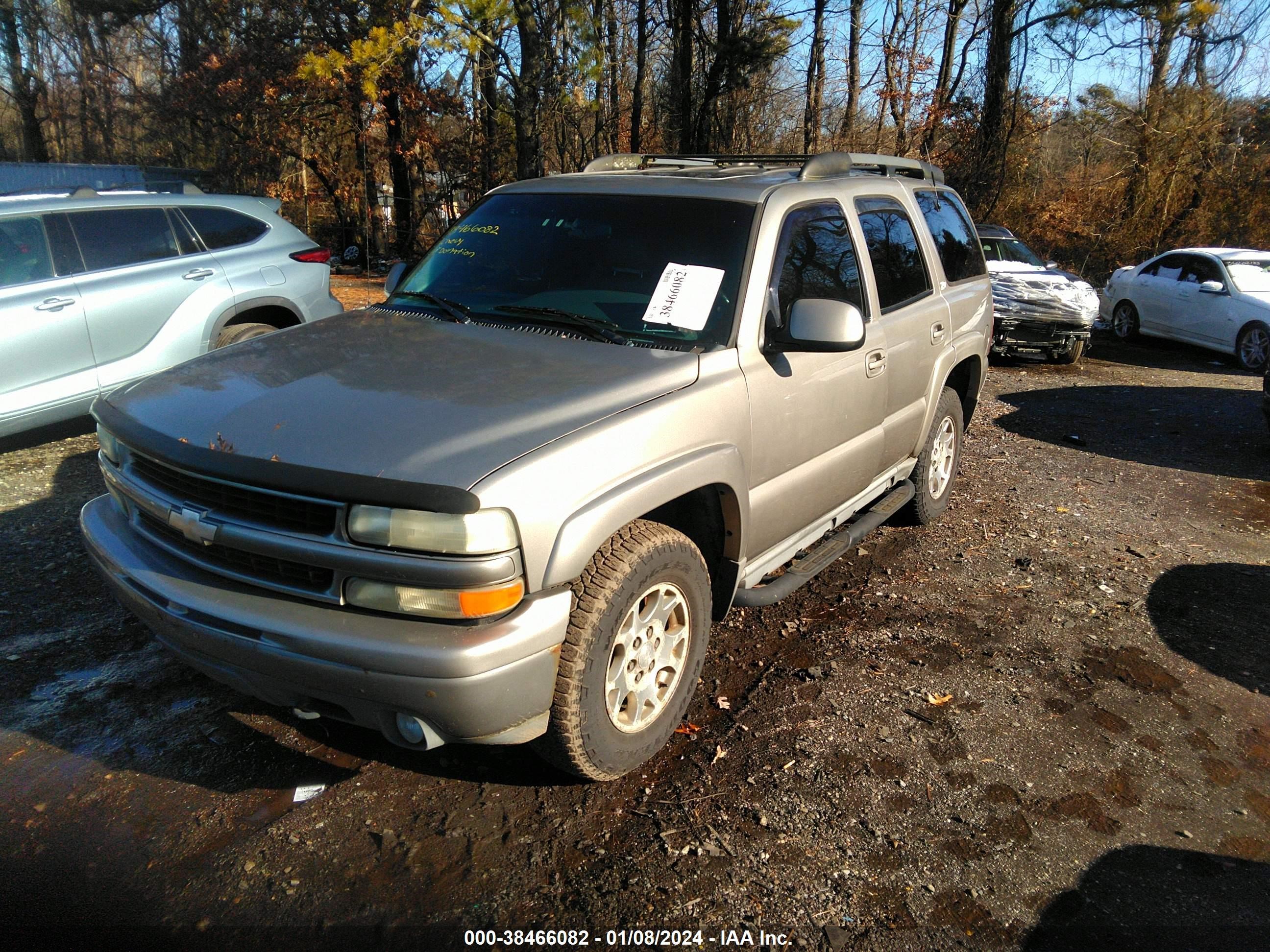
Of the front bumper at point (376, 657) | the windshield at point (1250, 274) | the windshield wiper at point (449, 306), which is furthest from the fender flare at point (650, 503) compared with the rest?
the windshield at point (1250, 274)

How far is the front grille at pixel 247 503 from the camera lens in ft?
8.13

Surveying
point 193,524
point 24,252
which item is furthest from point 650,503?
point 24,252

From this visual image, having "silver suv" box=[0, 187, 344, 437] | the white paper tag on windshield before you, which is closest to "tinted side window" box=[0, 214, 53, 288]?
"silver suv" box=[0, 187, 344, 437]

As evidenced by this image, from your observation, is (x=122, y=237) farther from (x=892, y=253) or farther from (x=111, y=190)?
(x=892, y=253)

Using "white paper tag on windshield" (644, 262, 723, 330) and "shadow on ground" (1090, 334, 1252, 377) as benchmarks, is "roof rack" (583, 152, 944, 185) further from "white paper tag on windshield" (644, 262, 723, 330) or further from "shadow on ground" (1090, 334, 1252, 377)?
"shadow on ground" (1090, 334, 1252, 377)

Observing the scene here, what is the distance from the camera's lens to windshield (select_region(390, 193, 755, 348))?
3393 millimetres

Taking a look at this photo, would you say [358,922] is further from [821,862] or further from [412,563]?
[821,862]

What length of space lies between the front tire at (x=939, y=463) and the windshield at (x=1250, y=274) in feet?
28.7

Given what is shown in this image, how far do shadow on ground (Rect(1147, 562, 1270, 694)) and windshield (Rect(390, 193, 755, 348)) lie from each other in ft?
9.08

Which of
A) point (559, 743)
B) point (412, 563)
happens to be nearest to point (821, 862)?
point (559, 743)

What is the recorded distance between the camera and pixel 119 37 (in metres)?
25.1

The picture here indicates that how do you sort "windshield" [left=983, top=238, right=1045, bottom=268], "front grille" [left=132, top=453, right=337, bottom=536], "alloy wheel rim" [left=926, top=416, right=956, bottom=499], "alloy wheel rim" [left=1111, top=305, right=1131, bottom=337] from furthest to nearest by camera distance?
"alloy wheel rim" [left=1111, top=305, right=1131, bottom=337], "windshield" [left=983, top=238, right=1045, bottom=268], "alloy wheel rim" [left=926, top=416, right=956, bottom=499], "front grille" [left=132, top=453, right=337, bottom=536]

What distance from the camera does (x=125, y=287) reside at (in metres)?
6.12

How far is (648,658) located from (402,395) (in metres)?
1.17
